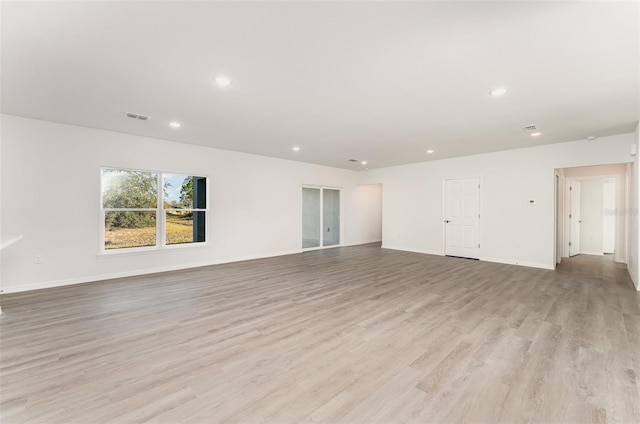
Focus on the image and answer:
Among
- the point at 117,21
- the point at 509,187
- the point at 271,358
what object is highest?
the point at 117,21

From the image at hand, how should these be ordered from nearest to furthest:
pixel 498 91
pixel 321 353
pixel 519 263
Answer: pixel 321 353 → pixel 498 91 → pixel 519 263

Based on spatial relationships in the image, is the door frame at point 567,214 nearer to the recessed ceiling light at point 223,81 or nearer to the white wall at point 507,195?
the white wall at point 507,195

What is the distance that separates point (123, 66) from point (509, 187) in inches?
291

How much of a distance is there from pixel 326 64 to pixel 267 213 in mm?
5048

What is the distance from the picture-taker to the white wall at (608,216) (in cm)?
749

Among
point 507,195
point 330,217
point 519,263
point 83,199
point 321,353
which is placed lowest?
point 321,353

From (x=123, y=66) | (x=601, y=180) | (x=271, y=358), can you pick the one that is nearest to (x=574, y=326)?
(x=271, y=358)

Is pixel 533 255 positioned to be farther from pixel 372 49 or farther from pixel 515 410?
pixel 372 49

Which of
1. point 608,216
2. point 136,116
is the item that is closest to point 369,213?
point 608,216

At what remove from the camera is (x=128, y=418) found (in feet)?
5.35

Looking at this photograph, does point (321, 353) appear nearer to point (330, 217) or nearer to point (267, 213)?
point (267, 213)

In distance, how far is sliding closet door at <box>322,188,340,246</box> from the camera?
29.4 ft

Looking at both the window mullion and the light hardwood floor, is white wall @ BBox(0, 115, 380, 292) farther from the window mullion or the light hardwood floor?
the light hardwood floor

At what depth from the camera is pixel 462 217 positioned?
7.12m
